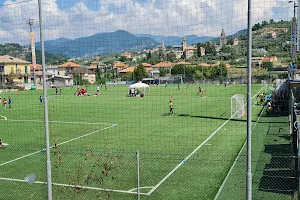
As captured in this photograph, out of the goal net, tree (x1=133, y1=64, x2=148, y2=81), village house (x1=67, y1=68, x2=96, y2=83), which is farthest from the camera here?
the goal net

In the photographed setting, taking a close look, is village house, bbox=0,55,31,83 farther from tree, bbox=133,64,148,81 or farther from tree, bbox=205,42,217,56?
tree, bbox=205,42,217,56

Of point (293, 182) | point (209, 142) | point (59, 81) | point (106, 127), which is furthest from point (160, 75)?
point (293, 182)

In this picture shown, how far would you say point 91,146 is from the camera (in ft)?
51.0

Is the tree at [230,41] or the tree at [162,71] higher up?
the tree at [162,71]

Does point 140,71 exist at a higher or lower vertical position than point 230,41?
higher

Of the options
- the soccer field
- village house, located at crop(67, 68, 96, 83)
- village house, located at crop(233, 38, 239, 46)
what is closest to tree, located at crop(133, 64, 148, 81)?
village house, located at crop(67, 68, 96, 83)

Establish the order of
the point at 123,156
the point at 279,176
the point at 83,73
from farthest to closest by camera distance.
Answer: the point at 83,73
the point at 123,156
the point at 279,176

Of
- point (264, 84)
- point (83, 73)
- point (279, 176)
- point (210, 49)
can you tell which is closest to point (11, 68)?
point (83, 73)

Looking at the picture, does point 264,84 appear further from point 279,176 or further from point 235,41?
point 235,41

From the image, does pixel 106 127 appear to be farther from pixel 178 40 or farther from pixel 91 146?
pixel 178 40

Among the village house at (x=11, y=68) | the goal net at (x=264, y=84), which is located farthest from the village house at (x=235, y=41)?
the goal net at (x=264, y=84)

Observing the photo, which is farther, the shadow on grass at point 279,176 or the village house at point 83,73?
the village house at point 83,73

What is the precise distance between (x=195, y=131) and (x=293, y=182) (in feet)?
29.9

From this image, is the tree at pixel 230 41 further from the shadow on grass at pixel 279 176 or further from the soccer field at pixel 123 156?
the soccer field at pixel 123 156
